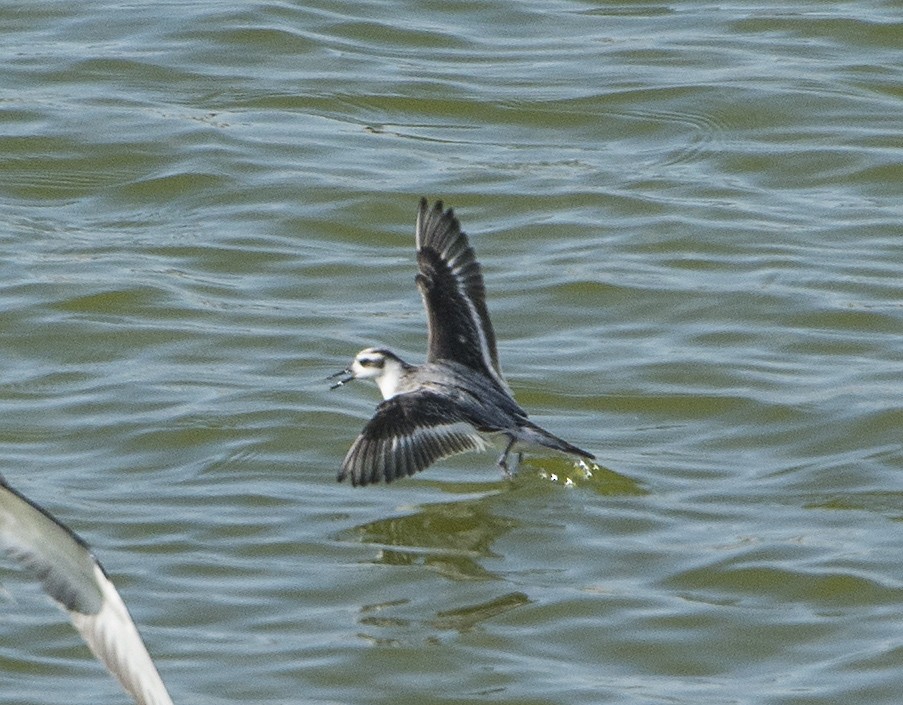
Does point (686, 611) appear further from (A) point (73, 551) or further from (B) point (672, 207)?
(B) point (672, 207)

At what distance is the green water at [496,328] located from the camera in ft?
24.0

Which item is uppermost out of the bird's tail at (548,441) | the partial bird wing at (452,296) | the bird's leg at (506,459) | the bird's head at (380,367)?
the partial bird wing at (452,296)

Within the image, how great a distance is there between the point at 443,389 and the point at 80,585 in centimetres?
291

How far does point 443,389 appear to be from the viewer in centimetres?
904

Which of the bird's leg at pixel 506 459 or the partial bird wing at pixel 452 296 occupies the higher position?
the partial bird wing at pixel 452 296

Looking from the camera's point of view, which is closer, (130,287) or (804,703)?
(804,703)

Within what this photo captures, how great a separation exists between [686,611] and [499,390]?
80.8 inches

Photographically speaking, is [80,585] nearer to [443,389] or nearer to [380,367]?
[443,389]

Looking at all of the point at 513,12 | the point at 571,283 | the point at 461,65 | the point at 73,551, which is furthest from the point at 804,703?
the point at 513,12

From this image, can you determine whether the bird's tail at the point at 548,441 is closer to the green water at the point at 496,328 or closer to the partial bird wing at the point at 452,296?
the green water at the point at 496,328

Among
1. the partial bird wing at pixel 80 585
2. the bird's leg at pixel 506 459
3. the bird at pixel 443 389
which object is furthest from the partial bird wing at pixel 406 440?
the partial bird wing at pixel 80 585

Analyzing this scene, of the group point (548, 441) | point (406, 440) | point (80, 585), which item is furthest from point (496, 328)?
point (80, 585)

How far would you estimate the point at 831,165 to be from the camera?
12805 mm

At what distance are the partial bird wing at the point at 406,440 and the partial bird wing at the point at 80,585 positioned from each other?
1884 millimetres
